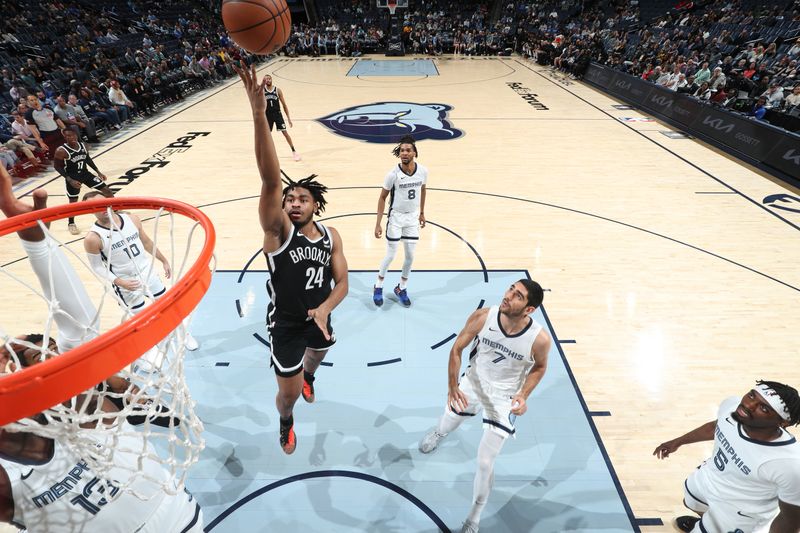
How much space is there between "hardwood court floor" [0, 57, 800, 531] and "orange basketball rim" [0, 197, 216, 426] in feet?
10.8

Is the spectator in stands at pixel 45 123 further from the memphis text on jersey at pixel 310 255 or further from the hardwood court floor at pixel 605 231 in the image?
the memphis text on jersey at pixel 310 255

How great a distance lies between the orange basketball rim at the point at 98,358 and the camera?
1366 millimetres

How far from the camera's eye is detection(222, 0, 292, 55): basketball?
3.26 metres

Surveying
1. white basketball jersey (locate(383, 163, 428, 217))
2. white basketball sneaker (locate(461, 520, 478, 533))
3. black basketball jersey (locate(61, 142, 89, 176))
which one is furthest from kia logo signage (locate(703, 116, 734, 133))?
black basketball jersey (locate(61, 142, 89, 176))

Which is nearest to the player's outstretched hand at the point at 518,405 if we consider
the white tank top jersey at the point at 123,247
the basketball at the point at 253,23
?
the basketball at the point at 253,23

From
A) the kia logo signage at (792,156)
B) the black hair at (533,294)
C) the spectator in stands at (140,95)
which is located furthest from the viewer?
the spectator in stands at (140,95)

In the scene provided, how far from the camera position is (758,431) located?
7.80 feet

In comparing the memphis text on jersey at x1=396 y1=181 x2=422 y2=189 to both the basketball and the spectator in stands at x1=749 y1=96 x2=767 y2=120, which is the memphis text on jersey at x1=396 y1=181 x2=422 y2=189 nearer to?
the basketball

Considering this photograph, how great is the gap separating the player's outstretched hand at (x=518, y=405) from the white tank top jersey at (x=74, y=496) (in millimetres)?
1924

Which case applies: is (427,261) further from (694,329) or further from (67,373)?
(67,373)

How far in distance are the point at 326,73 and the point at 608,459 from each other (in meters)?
20.5

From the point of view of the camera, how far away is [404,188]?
15.9 ft

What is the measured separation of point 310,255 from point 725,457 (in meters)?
2.67

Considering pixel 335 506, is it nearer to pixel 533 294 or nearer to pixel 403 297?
pixel 533 294
